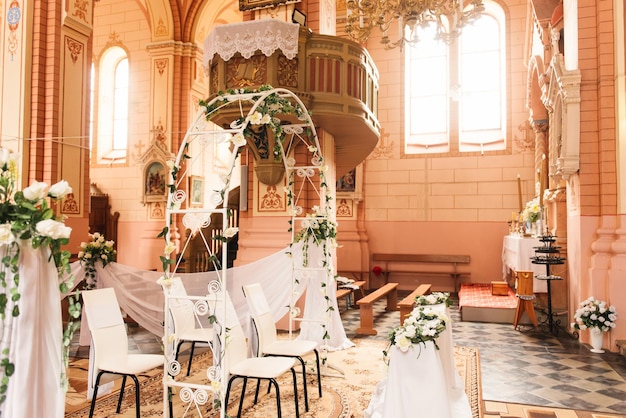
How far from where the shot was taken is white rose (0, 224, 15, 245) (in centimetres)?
189

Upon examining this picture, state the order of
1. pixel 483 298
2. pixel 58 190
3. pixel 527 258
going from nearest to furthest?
pixel 58 190
pixel 527 258
pixel 483 298

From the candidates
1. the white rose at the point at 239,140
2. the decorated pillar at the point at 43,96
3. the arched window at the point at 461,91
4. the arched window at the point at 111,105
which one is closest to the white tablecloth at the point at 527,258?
the arched window at the point at 461,91

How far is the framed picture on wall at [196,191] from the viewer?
11656 millimetres

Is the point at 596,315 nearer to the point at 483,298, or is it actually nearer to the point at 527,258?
the point at 527,258

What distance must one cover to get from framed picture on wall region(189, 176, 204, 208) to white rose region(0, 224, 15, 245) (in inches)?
383

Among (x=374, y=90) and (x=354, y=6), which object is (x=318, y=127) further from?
(x=354, y=6)

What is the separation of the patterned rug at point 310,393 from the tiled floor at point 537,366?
0.26 metres

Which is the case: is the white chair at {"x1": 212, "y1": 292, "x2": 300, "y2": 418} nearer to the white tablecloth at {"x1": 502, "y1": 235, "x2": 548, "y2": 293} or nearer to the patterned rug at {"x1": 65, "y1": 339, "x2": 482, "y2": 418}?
the patterned rug at {"x1": 65, "y1": 339, "x2": 482, "y2": 418}

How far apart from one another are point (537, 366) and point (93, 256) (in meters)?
4.87

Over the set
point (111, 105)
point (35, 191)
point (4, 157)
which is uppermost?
point (111, 105)

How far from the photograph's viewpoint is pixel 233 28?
6.05 meters

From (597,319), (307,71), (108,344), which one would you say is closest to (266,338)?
(108,344)

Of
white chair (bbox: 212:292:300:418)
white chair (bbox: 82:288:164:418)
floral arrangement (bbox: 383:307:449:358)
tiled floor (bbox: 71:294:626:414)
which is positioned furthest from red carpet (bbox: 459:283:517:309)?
white chair (bbox: 82:288:164:418)

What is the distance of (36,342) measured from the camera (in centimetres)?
199
